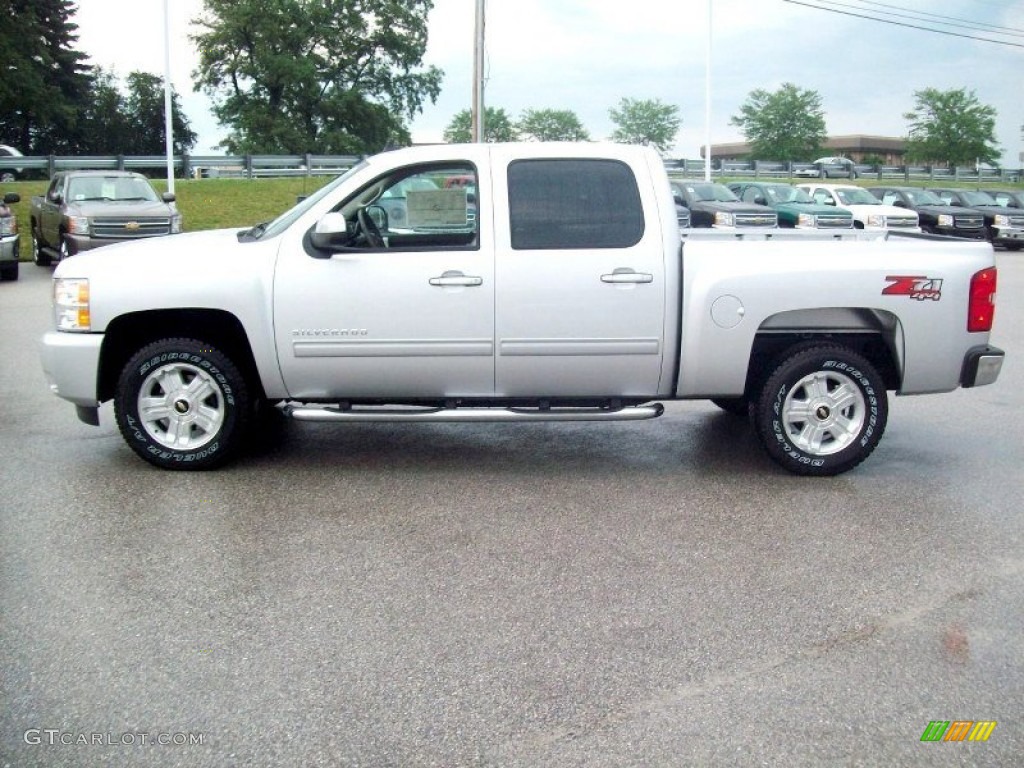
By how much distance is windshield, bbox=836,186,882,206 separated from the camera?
2991 cm

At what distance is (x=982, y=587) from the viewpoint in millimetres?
4699

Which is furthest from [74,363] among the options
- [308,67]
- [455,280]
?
[308,67]

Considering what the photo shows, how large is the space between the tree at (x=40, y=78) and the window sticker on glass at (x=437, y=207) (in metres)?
52.7

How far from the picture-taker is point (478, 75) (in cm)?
2527

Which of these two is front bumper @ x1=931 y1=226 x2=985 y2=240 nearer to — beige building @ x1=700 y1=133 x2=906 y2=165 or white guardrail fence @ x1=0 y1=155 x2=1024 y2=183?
white guardrail fence @ x1=0 y1=155 x2=1024 y2=183

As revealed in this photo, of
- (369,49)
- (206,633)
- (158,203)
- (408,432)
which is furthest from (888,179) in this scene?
(206,633)

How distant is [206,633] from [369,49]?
200 feet

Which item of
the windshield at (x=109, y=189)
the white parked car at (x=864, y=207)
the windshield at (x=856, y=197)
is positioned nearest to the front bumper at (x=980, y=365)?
the windshield at (x=109, y=189)

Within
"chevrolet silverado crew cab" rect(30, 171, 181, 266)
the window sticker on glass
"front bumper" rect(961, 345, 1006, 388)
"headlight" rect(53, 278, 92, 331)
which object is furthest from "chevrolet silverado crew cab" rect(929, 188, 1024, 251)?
"headlight" rect(53, 278, 92, 331)

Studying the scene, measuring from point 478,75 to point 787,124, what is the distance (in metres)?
44.8

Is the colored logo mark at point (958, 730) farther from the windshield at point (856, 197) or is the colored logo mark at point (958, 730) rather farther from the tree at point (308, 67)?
the tree at point (308, 67)

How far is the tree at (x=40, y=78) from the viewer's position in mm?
55000

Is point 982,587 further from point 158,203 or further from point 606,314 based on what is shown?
point 158,203

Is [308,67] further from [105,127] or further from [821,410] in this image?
[821,410]
